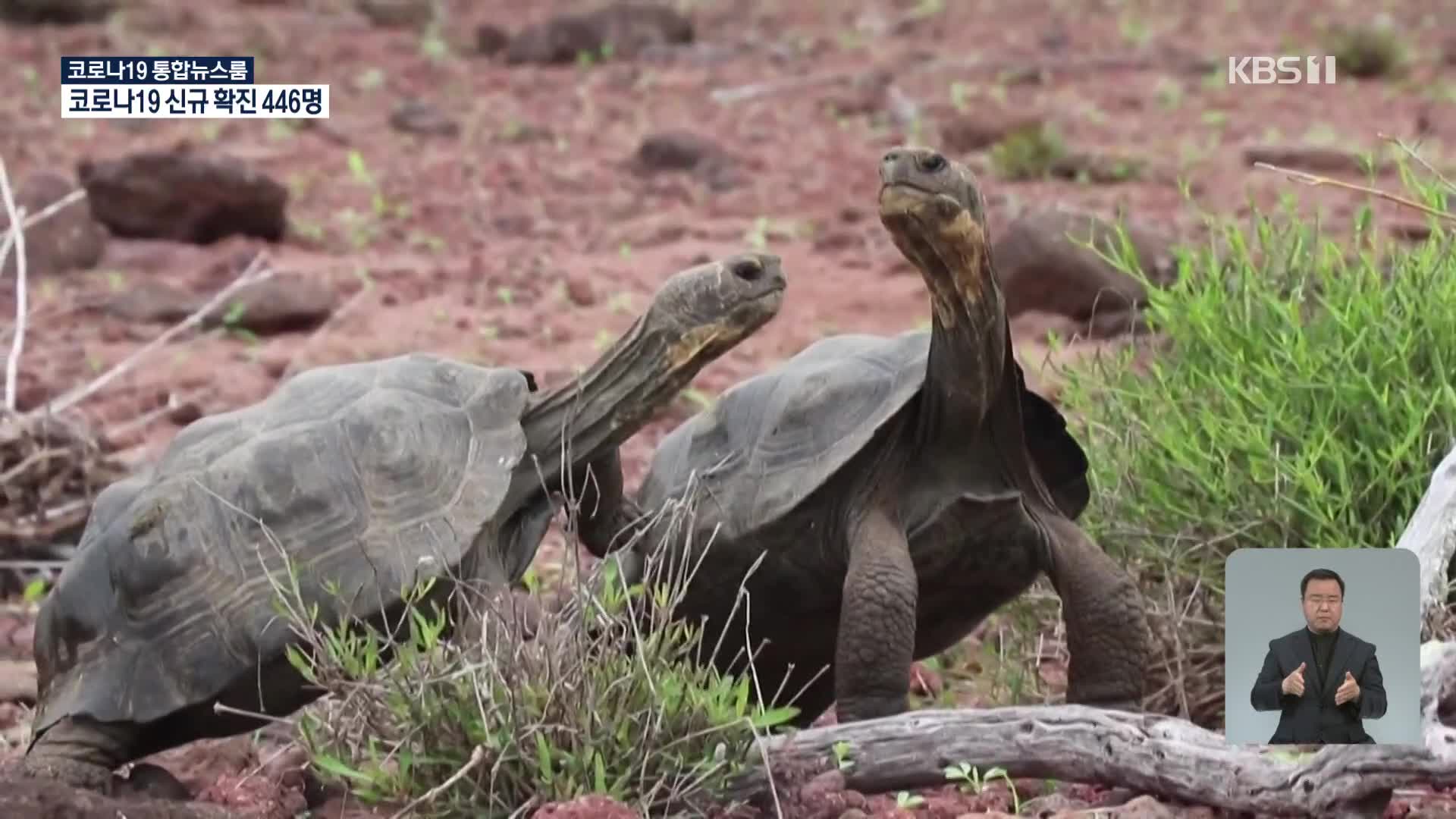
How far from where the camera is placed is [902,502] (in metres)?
3.55

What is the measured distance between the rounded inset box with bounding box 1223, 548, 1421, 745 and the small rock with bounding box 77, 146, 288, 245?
6.68 meters

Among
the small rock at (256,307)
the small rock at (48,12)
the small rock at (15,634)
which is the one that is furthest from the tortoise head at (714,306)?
the small rock at (48,12)

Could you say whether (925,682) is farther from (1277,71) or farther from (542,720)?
(1277,71)

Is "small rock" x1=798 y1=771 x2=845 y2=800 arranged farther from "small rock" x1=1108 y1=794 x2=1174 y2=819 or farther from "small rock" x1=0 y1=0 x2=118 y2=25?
"small rock" x1=0 y1=0 x2=118 y2=25

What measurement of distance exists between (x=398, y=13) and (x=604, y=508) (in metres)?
11.4

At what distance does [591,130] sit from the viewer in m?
11.1

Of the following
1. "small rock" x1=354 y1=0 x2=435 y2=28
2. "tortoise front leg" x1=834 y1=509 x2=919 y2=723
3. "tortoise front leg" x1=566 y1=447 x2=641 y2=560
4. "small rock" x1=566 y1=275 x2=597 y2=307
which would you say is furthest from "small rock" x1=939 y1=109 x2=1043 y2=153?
"tortoise front leg" x1=834 y1=509 x2=919 y2=723

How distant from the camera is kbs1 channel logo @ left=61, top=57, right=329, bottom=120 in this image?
808 centimetres

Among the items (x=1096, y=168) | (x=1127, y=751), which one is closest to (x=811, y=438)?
(x=1127, y=751)

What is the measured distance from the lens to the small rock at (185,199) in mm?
8664

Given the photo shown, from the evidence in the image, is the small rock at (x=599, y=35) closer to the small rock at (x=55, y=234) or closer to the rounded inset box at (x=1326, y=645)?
the small rock at (x=55, y=234)

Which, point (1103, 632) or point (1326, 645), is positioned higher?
point (1326, 645)

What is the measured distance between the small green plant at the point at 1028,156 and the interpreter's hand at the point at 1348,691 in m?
7.10

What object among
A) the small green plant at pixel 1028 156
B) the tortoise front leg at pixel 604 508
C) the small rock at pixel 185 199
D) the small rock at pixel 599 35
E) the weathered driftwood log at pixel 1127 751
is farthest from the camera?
the small rock at pixel 599 35
